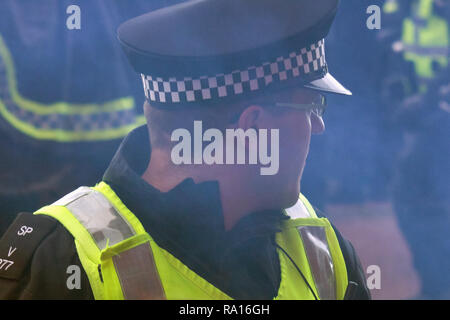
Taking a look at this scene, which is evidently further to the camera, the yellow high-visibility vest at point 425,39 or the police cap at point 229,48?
the yellow high-visibility vest at point 425,39

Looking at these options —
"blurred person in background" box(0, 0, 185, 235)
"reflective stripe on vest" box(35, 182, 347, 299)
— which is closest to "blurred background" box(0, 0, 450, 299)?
"blurred person in background" box(0, 0, 185, 235)

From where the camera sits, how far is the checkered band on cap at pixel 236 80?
117cm

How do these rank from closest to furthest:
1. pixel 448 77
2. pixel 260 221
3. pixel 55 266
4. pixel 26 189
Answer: pixel 55 266, pixel 260 221, pixel 26 189, pixel 448 77

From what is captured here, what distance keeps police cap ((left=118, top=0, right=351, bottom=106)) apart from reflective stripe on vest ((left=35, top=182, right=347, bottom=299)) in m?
0.29

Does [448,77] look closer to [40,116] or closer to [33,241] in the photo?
[40,116]

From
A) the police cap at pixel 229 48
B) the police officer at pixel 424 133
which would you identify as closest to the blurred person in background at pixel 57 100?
the police cap at pixel 229 48

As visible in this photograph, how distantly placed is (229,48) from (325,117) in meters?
0.90

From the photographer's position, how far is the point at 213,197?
1.21 meters

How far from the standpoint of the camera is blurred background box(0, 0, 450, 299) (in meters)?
1.81

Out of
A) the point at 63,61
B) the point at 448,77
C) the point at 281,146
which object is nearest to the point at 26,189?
the point at 63,61

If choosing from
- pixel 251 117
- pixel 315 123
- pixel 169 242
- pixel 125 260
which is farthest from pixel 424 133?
pixel 125 260

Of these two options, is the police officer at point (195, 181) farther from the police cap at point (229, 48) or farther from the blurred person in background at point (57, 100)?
the blurred person in background at point (57, 100)

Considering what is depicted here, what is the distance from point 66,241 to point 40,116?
3.03 ft

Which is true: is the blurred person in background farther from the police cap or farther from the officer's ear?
the officer's ear
